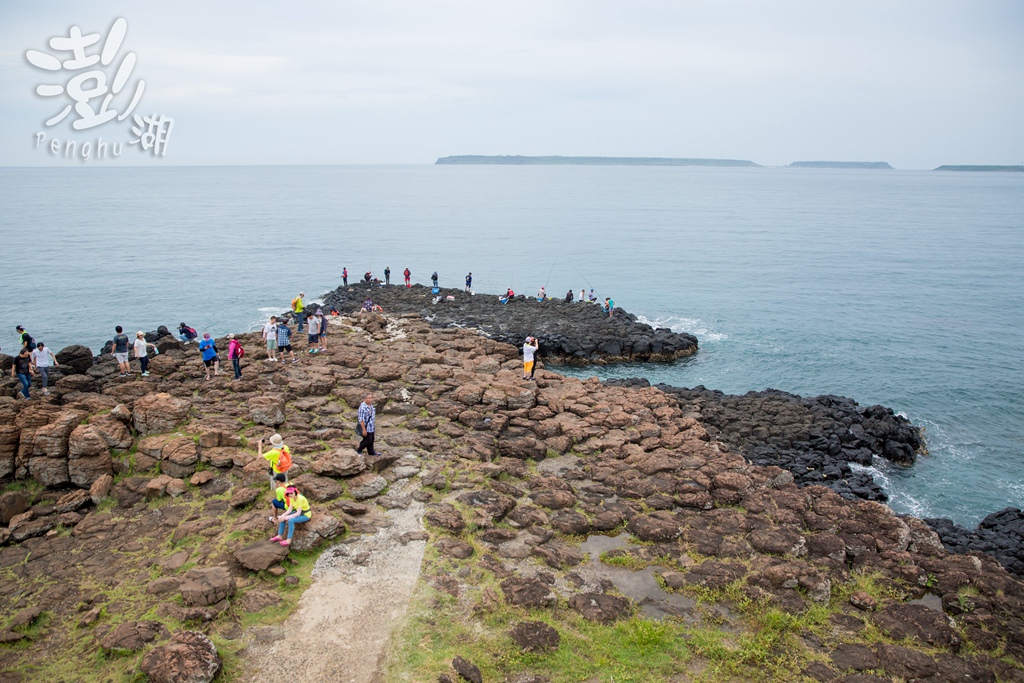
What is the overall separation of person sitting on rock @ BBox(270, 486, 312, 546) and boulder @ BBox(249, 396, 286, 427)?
21.4ft

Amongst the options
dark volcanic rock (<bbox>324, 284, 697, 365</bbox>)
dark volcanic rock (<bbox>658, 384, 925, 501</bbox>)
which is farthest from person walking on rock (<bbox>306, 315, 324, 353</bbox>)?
dark volcanic rock (<bbox>658, 384, 925, 501</bbox>)

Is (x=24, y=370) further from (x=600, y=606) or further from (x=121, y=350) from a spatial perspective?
(x=600, y=606)

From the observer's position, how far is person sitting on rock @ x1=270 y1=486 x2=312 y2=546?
48.2 ft

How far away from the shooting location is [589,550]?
1652 centimetres

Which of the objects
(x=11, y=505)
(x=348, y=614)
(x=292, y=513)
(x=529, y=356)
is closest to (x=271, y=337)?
(x=529, y=356)

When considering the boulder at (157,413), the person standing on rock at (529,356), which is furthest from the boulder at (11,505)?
the person standing on rock at (529,356)

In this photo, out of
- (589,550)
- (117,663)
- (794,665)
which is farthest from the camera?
(589,550)

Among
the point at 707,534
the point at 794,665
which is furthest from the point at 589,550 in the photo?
the point at 794,665

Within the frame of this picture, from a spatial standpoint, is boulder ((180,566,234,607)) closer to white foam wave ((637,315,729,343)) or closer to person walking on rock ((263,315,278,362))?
person walking on rock ((263,315,278,362))

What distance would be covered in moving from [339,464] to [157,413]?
265 inches

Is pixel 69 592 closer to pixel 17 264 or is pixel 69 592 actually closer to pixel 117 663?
pixel 117 663

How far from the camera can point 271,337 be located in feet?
87.7

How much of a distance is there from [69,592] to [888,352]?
49.9 m

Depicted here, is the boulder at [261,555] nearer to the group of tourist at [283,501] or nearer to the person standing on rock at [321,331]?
the group of tourist at [283,501]
